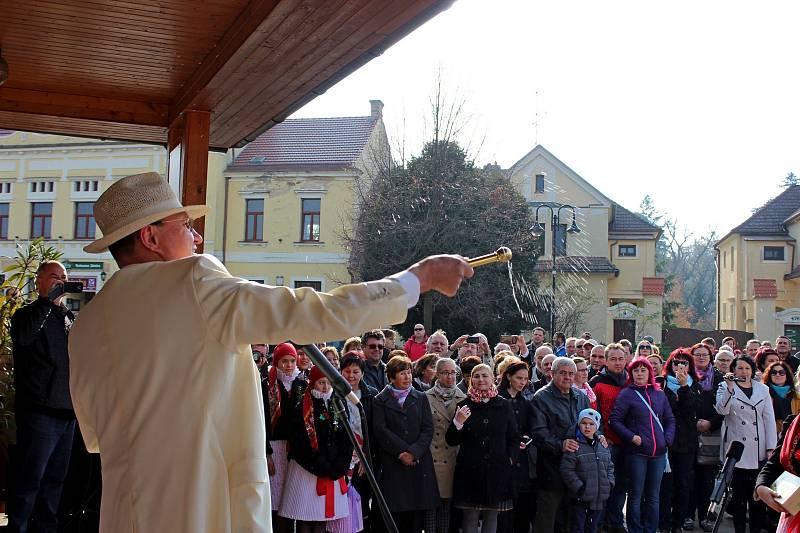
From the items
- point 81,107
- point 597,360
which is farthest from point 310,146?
point 81,107

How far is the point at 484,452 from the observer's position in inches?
324

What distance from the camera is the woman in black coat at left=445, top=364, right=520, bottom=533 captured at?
8.18m

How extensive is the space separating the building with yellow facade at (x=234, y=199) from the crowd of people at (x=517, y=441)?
28.8 m

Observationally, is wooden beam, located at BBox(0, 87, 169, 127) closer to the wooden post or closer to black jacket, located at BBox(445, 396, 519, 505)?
the wooden post

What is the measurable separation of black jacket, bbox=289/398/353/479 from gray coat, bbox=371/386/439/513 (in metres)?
0.51

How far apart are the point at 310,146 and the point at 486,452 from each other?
34.8m

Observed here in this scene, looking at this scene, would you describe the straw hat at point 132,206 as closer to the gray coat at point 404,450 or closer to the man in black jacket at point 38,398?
the man in black jacket at point 38,398

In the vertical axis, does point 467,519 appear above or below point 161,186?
below

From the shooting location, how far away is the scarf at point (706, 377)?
35.5ft

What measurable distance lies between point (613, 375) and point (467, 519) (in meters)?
2.79

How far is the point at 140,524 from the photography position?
280cm

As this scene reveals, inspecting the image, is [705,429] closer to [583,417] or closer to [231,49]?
[583,417]

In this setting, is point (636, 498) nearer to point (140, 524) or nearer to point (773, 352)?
point (773, 352)

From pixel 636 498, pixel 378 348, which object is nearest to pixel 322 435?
pixel 378 348
